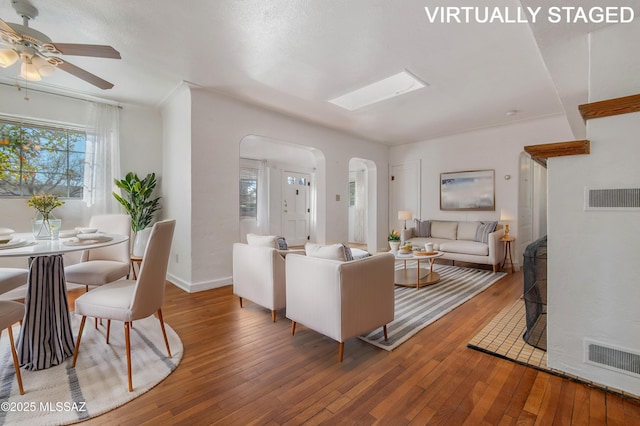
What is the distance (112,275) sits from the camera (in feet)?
8.36

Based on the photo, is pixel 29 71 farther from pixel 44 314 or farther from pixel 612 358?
pixel 612 358

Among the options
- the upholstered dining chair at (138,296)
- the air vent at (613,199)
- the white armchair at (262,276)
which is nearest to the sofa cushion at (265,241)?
the white armchair at (262,276)

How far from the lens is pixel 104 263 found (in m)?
2.71

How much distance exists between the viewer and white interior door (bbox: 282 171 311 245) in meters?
7.88

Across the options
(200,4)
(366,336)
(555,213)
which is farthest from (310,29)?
(366,336)

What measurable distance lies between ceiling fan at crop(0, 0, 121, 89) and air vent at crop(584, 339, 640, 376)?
3757 millimetres

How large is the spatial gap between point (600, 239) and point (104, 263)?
3.98m

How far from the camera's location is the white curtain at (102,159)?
12.3 feet

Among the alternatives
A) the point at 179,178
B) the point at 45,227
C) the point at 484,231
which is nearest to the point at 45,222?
the point at 45,227

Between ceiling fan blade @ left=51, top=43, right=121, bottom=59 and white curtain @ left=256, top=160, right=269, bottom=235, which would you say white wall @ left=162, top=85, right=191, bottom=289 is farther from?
white curtain @ left=256, top=160, right=269, bottom=235

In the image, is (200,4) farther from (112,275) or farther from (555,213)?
(555,213)

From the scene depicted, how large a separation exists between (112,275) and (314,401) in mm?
2208

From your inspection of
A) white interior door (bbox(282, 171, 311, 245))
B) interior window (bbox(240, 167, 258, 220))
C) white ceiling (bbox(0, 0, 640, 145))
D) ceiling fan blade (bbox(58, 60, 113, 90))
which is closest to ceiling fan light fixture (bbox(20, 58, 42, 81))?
ceiling fan blade (bbox(58, 60, 113, 90))

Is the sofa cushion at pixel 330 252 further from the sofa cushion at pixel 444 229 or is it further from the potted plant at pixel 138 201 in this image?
the sofa cushion at pixel 444 229
